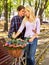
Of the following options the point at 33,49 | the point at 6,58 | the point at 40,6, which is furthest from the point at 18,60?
the point at 40,6

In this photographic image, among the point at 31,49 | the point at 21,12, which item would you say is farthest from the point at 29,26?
the point at 31,49

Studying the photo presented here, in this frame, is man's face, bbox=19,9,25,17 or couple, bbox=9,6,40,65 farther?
man's face, bbox=19,9,25,17

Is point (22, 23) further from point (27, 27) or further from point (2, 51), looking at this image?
point (2, 51)

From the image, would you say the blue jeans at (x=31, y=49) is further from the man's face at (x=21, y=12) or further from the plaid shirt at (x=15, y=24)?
the man's face at (x=21, y=12)

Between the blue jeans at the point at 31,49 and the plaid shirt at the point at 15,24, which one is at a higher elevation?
the plaid shirt at the point at 15,24

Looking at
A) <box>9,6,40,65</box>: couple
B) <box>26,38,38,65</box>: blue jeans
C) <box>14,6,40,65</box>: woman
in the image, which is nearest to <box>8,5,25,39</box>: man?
<box>9,6,40,65</box>: couple

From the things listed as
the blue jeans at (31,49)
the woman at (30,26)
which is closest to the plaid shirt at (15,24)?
the woman at (30,26)

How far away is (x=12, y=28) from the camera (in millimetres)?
7090

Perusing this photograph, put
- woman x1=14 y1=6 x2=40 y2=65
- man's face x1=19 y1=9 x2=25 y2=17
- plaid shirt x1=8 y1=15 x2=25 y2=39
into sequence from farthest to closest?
1. plaid shirt x1=8 y1=15 x2=25 y2=39
2. man's face x1=19 y1=9 x2=25 y2=17
3. woman x1=14 y1=6 x2=40 y2=65

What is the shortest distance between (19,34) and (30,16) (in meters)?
0.58

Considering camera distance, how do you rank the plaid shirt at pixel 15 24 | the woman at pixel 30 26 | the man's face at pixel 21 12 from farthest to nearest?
the plaid shirt at pixel 15 24 < the man's face at pixel 21 12 < the woman at pixel 30 26

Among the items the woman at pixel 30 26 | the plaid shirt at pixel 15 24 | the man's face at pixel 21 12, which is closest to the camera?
the woman at pixel 30 26

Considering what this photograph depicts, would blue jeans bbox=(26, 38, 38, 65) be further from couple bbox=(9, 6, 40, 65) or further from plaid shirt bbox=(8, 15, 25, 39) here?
plaid shirt bbox=(8, 15, 25, 39)

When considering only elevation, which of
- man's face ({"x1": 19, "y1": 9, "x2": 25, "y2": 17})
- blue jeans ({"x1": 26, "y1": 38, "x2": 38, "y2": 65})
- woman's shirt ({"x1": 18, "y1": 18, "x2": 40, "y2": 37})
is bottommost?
blue jeans ({"x1": 26, "y1": 38, "x2": 38, "y2": 65})
